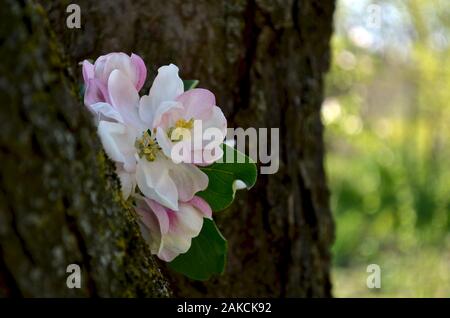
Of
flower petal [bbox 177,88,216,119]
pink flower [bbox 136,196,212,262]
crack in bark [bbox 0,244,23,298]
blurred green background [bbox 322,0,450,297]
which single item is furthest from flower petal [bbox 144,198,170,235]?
blurred green background [bbox 322,0,450,297]

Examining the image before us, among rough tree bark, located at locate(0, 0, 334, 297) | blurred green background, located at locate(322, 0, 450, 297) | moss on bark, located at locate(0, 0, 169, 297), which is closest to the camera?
moss on bark, located at locate(0, 0, 169, 297)

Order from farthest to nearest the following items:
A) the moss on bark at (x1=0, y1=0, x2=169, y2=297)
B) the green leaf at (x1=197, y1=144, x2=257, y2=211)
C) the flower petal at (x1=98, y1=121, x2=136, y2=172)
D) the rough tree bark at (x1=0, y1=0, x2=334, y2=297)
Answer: the rough tree bark at (x1=0, y1=0, x2=334, y2=297), the green leaf at (x1=197, y1=144, x2=257, y2=211), the flower petal at (x1=98, y1=121, x2=136, y2=172), the moss on bark at (x1=0, y1=0, x2=169, y2=297)

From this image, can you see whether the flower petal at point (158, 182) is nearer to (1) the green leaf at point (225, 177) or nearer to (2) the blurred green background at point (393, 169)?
(1) the green leaf at point (225, 177)

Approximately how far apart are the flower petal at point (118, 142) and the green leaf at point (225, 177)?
11cm

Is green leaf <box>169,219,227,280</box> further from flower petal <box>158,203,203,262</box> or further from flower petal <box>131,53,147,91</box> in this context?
flower petal <box>131,53,147,91</box>

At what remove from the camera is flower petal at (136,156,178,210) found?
0.80m

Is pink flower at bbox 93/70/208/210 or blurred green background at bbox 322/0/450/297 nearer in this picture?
pink flower at bbox 93/70/208/210

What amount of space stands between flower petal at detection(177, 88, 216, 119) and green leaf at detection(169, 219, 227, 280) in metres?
0.15

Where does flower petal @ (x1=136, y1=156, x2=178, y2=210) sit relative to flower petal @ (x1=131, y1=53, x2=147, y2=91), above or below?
below

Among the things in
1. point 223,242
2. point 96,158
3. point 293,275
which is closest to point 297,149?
point 293,275

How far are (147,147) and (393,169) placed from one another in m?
4.15

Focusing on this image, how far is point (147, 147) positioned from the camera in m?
0.81

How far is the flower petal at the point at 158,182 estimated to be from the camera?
A: 31.6 inches

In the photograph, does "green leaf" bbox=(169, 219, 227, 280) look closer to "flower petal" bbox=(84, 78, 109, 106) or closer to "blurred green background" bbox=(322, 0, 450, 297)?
"flower petal" bbox=(84, 78, 109, 106)
